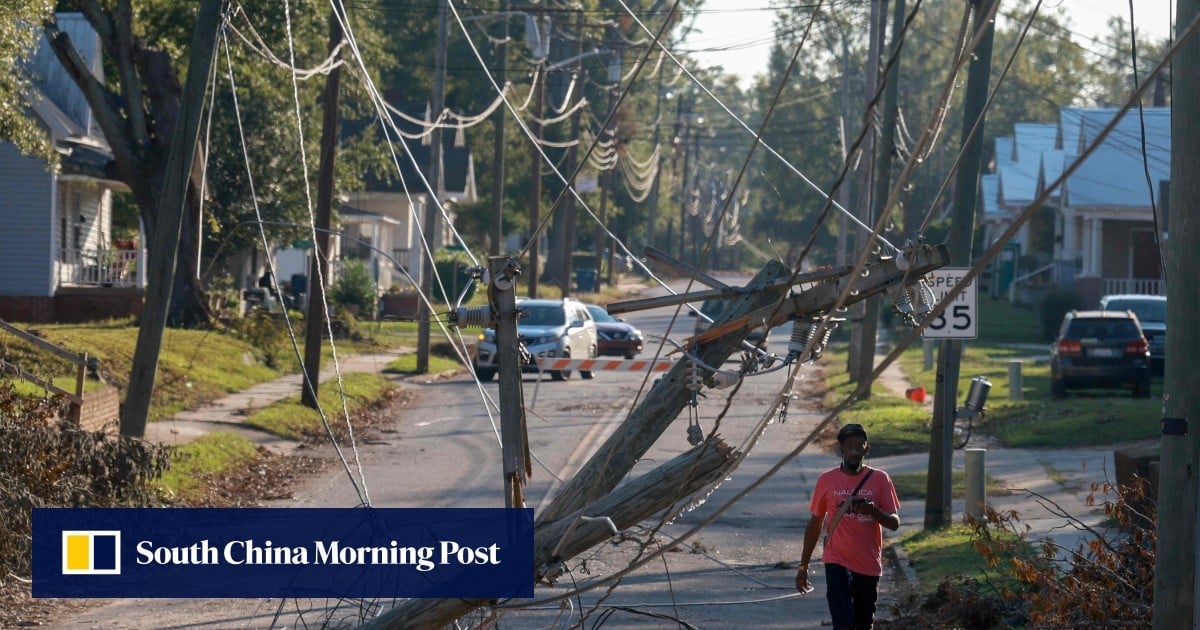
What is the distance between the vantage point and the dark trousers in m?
7.51

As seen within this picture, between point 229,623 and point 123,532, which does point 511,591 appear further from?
point 123,532

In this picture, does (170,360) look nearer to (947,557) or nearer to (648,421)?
(947,557)

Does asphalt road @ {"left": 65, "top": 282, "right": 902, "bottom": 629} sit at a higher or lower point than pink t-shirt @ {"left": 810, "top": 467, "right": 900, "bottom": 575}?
lower

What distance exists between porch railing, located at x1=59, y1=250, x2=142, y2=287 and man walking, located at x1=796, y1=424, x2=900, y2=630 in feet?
84.3

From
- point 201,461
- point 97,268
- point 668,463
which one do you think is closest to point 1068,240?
point 97,268

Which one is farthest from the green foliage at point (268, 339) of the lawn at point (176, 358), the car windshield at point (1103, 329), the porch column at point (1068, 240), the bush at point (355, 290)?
the porch column at point (1068, 240)

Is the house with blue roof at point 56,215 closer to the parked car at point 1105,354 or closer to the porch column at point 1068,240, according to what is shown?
the parked car at point 1105,354

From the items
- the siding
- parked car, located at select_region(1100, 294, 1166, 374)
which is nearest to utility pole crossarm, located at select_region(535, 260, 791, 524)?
parked car, located at select_region(1100, 294, 1166, 374)

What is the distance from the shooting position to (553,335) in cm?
2773

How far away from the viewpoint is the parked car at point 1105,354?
2316 cm

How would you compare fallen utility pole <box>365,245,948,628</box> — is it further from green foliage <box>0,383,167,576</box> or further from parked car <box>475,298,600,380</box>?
parked car <box>475,298,600,380</box>

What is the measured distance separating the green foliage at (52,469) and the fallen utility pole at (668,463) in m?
4.81

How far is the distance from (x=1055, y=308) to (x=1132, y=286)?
216 cm

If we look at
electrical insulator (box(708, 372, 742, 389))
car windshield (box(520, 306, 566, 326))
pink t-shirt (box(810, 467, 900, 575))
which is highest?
electrical insulator (box(708, 372, 742, 389))
